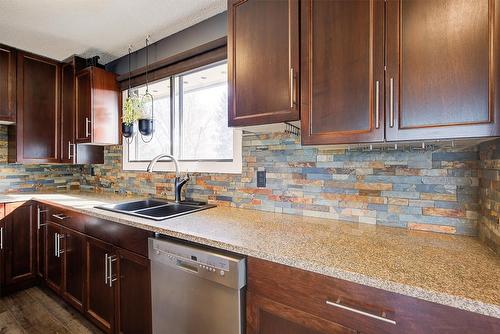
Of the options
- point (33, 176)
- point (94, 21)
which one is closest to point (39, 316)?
point (33, 176)

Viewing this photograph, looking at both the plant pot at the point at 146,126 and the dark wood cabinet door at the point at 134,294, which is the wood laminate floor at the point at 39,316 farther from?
the plant pot at the point at 146,126

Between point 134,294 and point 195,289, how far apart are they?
57cm

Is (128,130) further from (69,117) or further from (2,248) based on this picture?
(2,248)

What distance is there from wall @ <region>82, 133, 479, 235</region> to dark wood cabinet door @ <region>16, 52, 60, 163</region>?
75.3 inches

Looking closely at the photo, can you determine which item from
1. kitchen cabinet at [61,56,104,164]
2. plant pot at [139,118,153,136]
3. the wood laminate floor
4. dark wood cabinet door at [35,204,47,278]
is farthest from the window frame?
the wood laminate floor

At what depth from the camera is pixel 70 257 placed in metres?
2.06

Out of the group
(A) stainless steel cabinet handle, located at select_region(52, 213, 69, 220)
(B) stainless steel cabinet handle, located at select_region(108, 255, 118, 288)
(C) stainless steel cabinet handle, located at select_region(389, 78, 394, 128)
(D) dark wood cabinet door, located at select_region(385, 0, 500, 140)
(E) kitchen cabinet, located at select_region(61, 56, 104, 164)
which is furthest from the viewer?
(E) kitchen cabinet, located at select_region(61, 56, 104, 164)

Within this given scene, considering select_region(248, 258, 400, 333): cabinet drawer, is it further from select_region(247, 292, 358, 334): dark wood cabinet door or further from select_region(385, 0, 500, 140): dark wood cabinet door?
select_region(385, 0, 500, 140): dark wood cabinet door

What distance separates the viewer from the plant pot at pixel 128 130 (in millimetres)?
2566

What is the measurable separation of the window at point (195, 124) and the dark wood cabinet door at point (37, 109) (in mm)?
933

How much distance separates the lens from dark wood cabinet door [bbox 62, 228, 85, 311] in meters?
1.94

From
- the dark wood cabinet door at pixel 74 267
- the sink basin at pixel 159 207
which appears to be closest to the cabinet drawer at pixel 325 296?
the sink basin at pixel 159 207

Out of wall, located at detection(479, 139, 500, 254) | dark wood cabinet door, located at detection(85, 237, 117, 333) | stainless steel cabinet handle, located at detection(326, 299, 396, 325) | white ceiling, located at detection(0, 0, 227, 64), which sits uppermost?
white ceiling, located at detection(0, 0, 227, 64)

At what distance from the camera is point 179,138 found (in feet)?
7.80
